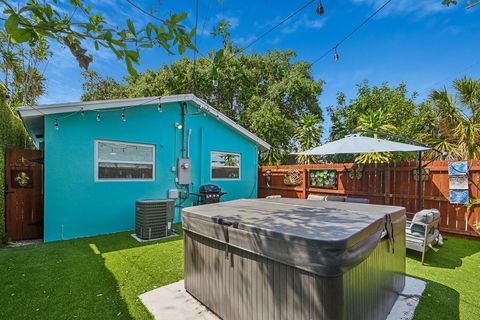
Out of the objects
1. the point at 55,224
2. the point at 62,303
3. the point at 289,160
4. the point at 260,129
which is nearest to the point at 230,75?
the point at 260,129

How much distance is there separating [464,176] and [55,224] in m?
9.23

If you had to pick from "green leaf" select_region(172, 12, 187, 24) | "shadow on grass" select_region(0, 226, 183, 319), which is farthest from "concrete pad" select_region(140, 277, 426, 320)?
"green leaf" select_region(172, 12, 187, 24)

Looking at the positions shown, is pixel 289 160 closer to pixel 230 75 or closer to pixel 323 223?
pixel 230 75

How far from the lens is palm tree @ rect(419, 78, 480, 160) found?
7.31 metres

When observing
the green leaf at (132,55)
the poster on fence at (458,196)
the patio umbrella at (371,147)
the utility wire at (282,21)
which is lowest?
the poster on fence at (458,196)

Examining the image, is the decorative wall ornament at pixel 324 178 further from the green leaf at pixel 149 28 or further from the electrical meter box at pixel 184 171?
the green leaf at pixel 149 28

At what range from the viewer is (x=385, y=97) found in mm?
16328

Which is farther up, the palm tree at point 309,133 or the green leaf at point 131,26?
the palm tree at point 309,133

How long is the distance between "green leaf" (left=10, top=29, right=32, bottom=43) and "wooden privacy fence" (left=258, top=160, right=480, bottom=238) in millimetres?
7510

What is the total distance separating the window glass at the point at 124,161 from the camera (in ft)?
20.1

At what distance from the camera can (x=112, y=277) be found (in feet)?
11.5

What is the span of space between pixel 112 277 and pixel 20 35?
11.0 ft

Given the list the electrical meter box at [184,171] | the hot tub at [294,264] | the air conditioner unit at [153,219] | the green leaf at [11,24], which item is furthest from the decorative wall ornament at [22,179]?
the green leaf at [11,24]

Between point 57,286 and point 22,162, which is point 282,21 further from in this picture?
point 22,162
